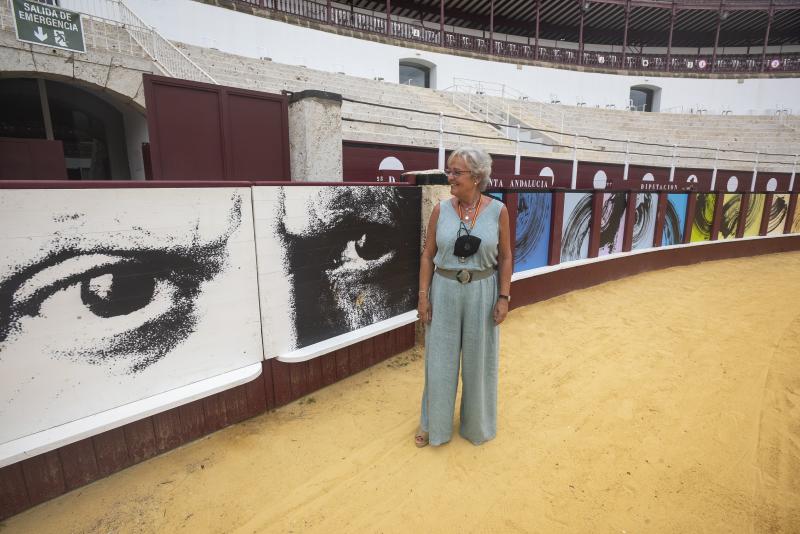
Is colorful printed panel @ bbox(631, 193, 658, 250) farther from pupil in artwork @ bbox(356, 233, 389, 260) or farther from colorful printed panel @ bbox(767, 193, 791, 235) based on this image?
pupil in artwork @ bbox(356, 233, 389, 260)

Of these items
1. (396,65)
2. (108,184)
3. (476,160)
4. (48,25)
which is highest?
(396,65)

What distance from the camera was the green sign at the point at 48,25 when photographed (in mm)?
6363

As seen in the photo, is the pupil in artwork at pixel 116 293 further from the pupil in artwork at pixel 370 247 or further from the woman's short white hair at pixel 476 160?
the woman's short white hair at pixel 476 160

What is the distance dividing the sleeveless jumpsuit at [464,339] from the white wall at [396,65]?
1692 centimetres

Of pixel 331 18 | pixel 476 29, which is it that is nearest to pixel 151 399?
pixel 331 18

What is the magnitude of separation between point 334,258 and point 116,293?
51.4 inches

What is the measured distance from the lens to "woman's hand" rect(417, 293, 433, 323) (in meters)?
2.23

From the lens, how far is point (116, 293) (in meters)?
1.89

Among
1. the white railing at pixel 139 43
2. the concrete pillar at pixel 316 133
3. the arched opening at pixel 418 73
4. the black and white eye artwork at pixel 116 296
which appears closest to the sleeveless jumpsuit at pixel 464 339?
the black and white eye artwork at pixel 116 296

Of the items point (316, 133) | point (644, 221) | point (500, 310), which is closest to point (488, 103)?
point (644, 221)

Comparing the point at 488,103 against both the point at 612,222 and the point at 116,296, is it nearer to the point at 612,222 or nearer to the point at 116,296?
the point at 612,222

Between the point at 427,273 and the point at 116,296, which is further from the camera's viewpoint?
the point at 427,273

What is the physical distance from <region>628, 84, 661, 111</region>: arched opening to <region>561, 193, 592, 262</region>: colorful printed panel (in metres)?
25.3

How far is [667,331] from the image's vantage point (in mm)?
4176
